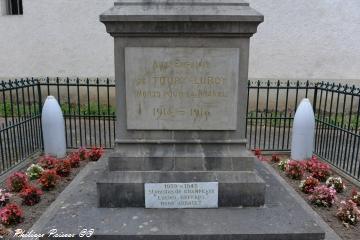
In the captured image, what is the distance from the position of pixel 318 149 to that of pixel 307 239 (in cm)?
444

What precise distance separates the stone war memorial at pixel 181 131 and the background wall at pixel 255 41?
7.71 m

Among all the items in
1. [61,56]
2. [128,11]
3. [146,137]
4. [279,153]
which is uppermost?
[128,11]

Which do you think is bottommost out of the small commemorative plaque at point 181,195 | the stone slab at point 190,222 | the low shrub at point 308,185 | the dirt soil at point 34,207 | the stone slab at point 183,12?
the dirt soil at point 34,207

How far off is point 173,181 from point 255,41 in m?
8.29

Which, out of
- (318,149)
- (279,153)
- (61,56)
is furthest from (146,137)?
(61,56)

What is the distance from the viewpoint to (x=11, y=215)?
425cm

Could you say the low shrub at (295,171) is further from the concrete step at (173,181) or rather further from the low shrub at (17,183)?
the low shrub at (17,183)

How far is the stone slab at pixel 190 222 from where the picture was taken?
11.7 ft

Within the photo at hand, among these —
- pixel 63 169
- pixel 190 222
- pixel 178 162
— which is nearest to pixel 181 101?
pixel 178 162

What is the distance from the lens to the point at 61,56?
11.8 meters

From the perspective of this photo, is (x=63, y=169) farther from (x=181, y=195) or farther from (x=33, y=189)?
(x=181, y=195)

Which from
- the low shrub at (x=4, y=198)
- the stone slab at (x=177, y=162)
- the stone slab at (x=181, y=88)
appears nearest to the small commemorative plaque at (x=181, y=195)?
the stone slab at (x=177, y=162)

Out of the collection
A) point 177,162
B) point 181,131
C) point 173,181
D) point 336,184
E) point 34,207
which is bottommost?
point 34,207

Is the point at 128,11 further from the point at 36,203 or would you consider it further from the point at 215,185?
the point at 36,203
